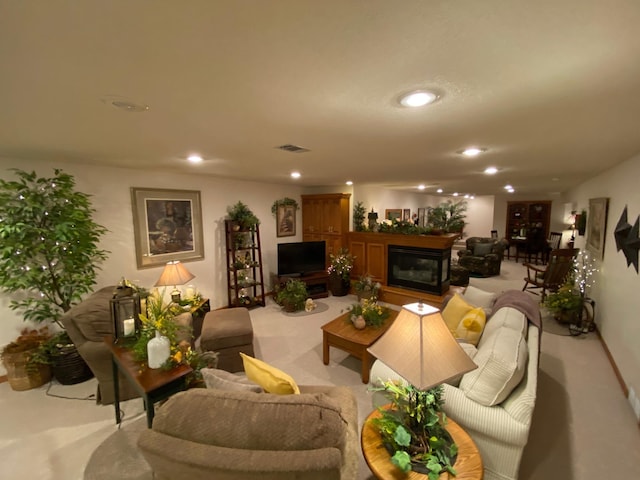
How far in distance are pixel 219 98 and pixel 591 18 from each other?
1420 mm

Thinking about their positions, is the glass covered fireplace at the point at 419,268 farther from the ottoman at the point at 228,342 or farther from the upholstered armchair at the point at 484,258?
the ottoman at the point at 228,342

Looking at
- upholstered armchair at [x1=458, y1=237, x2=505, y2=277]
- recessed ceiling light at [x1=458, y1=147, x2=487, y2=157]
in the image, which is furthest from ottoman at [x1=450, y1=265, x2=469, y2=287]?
recessed ceiling light at [x1=458, y1=147, x2=487, y2=157]

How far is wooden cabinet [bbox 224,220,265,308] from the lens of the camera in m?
4.74

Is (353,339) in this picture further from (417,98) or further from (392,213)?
(392,213)

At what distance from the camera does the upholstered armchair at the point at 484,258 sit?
7.00m

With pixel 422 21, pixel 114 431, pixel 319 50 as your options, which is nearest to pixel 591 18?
pixel 422 21

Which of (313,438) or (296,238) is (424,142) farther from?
(296,238)

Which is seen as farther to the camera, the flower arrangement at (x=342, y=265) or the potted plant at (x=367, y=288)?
the flower arrangement at (x=342, y=265)

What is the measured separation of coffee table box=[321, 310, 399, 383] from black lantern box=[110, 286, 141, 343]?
1.92 meters

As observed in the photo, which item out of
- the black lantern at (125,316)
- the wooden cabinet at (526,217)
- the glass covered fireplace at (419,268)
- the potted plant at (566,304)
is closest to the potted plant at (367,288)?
the glass covered fireplace at (419,268)

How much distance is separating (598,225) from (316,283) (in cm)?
456

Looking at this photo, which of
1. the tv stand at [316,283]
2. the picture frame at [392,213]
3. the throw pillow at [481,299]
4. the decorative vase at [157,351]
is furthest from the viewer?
the picture frame at [392,213]

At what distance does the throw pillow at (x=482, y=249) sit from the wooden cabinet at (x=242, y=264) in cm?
601

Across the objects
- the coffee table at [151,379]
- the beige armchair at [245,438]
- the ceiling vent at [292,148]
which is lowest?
the coffee table at [151,379]
